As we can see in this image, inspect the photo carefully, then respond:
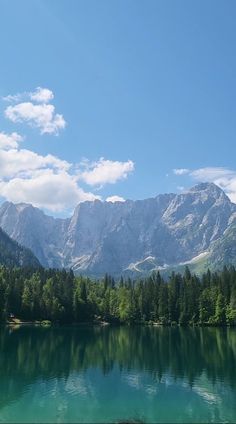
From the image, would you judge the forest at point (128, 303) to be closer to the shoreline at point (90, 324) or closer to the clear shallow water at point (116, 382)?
the shoreline at point (90, 324)

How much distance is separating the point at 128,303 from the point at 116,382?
130m

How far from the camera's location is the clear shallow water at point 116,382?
1843 inches

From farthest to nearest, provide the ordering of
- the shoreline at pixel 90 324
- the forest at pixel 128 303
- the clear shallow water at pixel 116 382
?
the forest at pixel 128 303 < the shoreline at pixel 90 324 < the clear shallow water at pixel 116 382

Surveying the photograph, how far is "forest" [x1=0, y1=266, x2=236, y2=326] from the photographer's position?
579 ft

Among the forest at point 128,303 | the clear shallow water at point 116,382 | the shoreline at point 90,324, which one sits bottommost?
the clear shallow water at point 116,382

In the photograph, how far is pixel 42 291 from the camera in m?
186

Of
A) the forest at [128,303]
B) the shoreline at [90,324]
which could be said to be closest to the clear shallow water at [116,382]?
the shoreline at [90,324]

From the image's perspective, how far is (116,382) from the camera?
6425cm

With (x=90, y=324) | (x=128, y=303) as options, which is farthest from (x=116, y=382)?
(x=128, y=303)

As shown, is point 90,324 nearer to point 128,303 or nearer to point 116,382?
point 128,303

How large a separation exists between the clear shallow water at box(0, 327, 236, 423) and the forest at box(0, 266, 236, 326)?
65.5 meters

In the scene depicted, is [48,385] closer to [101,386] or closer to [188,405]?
[101,386]

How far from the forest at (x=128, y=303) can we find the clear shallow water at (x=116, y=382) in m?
65.5

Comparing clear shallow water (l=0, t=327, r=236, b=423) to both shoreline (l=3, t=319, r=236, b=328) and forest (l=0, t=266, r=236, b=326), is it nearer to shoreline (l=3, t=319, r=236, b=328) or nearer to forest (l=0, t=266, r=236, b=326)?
shoreline (l=3, t=319, r=236, b=328)
